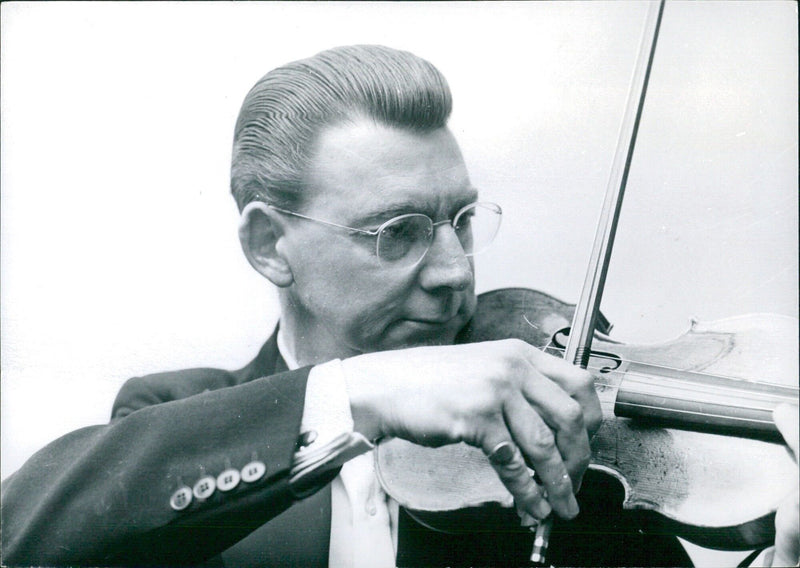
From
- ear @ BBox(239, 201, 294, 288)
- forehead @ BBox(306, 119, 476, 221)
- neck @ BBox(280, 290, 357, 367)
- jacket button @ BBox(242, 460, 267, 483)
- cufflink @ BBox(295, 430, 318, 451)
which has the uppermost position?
forehead @ BBox(306, 119, 476, 221)

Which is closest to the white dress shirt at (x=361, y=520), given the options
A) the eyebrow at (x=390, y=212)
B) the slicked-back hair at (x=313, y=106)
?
the eyebrow at (x=390, y=212)

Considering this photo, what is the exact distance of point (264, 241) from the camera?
1904mm

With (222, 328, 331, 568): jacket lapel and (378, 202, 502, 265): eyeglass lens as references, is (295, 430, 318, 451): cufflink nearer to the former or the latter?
(222, 328, 331, 568): jacket lapel

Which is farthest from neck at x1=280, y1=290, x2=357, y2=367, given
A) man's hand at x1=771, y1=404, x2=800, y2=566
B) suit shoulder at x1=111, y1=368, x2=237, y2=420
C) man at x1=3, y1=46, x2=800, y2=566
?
man's hand at x1=771, y1=404, x2=800, y2=566

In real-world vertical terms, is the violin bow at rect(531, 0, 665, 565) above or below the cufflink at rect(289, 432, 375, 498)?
above

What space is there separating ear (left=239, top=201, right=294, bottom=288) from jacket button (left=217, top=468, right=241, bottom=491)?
19.5 inches

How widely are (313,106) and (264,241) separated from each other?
34 centimetres

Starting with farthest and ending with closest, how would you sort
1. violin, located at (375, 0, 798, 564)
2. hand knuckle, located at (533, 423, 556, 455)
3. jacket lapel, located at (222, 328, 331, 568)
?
1. jacket lapel, located at (222, 328, 331, 568)
2. violin, located at (375, 0, 798, 564)
3. hand knuckle, located at (533, 423, 556, 455)

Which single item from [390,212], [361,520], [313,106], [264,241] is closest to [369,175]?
[390,212]

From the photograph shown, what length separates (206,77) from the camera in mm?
2004

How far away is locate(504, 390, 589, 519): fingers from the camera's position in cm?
153

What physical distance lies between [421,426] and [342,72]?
854mm

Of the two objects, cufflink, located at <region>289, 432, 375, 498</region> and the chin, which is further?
the chin

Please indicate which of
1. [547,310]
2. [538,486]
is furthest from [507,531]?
[547,310]
